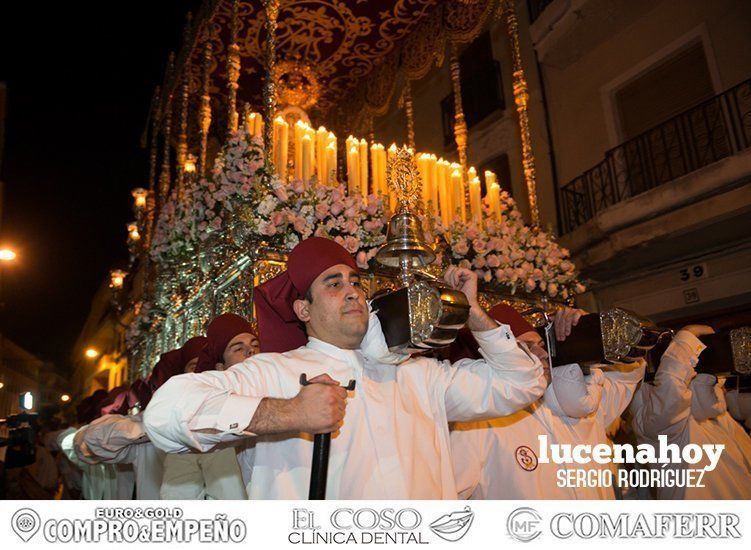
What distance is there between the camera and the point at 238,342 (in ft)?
10.8

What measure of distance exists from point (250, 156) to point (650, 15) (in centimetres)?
793

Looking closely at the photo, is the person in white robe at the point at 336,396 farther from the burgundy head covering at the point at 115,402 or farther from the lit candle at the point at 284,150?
the burgundy head covering at the point at 115,402

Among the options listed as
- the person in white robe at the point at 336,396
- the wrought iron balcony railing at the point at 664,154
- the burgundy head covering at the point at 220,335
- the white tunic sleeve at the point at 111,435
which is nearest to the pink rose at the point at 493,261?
the burgundy head covering at the point at 220,335

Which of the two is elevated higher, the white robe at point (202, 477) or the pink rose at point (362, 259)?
the pink rose at point (362, 259)

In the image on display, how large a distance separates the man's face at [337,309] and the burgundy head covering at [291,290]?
4 centimetres

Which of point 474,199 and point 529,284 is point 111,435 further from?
point 474,199

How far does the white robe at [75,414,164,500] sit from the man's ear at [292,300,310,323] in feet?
5.21

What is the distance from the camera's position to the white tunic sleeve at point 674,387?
3373 mm

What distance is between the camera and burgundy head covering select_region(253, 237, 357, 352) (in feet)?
7.48

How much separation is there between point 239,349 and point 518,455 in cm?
159

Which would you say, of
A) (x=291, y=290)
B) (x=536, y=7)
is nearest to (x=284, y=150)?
(x=291, y=290)

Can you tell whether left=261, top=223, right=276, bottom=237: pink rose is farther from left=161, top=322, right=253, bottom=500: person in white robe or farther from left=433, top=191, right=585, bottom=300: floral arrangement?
left=433, top=191, right=585, bottom=300: floral arrangement

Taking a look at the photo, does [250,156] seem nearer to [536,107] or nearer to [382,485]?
[382,485]

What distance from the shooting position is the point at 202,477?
3.17 metres
